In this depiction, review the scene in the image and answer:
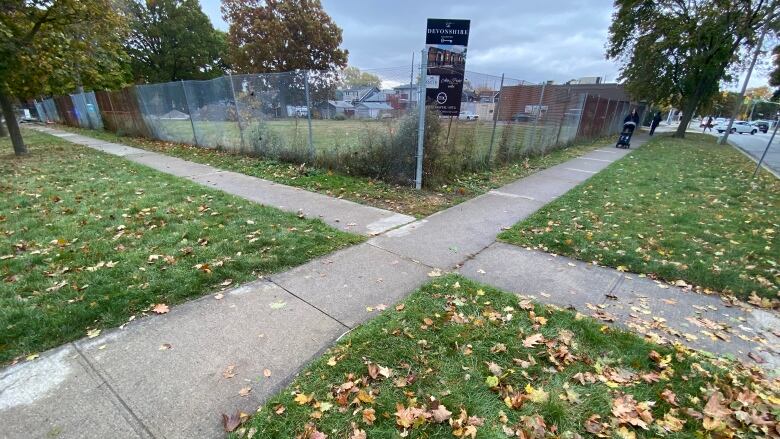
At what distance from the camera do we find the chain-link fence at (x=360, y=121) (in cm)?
706

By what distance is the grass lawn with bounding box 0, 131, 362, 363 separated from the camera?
287 centimetres

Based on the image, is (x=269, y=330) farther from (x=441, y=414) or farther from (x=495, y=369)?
(x=495, y=369)

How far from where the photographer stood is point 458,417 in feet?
6.83

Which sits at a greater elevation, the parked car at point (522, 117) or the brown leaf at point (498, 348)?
the parked car at point (522, 117)

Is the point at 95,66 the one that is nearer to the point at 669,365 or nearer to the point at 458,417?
the point at 458,417

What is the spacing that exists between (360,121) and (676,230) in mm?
5748

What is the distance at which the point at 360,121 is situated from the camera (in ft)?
23.9

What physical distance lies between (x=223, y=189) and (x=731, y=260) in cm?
788

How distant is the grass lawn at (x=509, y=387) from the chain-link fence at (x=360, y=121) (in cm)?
469

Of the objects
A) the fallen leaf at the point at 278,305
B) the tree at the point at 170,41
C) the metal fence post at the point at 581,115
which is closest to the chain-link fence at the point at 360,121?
the metal fence post at the point at 581,115

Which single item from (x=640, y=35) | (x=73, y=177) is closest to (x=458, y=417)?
(x=73, y=177)

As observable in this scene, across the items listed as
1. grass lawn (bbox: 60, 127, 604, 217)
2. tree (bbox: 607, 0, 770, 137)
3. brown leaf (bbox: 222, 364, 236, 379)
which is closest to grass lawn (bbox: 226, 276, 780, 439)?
brown leaf (bbox: 222, 364, 236, 379)

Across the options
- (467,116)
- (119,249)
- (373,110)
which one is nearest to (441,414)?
(119,249)

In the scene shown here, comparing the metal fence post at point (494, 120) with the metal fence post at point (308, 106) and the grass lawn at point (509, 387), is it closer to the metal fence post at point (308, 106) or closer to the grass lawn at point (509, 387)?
the metal fence post at point (308, 106)
